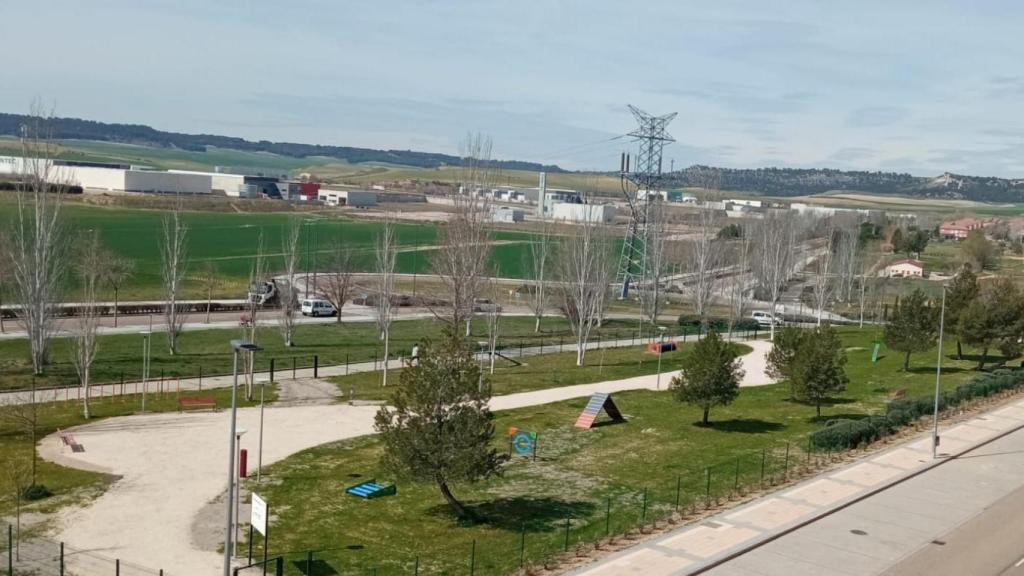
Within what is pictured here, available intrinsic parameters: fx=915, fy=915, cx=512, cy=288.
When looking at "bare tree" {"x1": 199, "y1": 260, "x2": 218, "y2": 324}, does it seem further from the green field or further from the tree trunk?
the tree trunk

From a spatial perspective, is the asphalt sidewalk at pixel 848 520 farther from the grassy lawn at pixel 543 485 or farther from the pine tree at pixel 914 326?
the pine tree at pixel 914 326

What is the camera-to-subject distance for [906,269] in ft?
386

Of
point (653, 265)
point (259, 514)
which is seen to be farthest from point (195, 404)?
point (653, 265)

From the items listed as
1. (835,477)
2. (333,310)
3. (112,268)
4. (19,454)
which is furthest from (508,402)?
(112,268)

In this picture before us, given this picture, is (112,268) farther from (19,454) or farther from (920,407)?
(920,407)

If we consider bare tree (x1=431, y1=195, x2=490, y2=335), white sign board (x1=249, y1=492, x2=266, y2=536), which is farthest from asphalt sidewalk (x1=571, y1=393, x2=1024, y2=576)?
bare tree (x1=431, y1=195, x2=490, y2=335)

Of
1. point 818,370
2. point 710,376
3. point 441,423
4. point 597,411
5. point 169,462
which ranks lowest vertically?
point 169,462

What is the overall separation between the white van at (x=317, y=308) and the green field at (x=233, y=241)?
879cm

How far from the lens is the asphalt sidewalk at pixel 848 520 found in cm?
2188

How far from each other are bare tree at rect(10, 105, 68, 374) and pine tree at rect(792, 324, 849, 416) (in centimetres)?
3475

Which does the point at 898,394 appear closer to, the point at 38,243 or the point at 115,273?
the point at 38,243

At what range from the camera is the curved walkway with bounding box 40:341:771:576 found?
882 inches

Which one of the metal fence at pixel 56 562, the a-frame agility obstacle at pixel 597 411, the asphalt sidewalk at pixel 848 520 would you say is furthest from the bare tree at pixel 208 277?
the asphalt sidewalk at pixel 848 520

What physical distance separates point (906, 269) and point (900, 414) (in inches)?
3473
